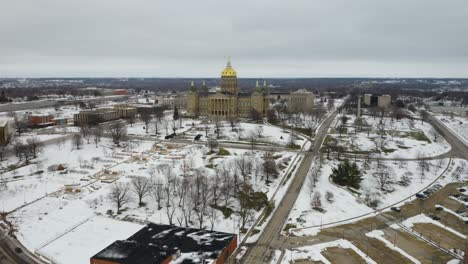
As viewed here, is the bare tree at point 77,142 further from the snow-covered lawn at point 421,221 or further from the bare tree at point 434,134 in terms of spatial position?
the bare tree at point 434,134

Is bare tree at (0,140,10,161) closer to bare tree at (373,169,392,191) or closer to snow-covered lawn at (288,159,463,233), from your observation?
snow-covered lawn at (288,159,463,233)

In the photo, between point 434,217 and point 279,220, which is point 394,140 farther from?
point 279,220

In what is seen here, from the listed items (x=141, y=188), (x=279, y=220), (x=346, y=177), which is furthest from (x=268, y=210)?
(x=141, y=188)

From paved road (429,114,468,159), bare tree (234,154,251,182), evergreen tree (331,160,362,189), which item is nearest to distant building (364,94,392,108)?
paved road (429,114,468,159)

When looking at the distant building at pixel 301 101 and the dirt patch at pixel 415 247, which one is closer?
the dirt patch at pixel 415 247

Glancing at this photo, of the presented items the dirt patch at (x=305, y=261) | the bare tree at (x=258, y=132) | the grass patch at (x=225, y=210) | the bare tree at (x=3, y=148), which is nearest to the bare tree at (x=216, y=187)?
the grass patch at (x=225, y=210)

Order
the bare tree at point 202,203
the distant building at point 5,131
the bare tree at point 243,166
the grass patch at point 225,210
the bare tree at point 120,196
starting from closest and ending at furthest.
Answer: the bare tree at point 202,203, the grass patch at point 225,210, the bare tree at point 120,196, the bare tree at point 243,166, the distant building at point 5,131

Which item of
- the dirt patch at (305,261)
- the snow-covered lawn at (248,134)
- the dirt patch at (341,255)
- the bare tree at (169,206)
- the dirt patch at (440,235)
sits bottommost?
the dirt patch at (440,235)
